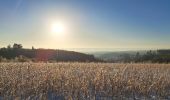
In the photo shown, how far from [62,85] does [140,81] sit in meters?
2.56

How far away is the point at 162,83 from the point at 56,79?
3.30 m

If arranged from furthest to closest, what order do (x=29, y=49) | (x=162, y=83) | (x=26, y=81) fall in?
(x=29, y=49), (x=162, y=83), (x=26, y=81)

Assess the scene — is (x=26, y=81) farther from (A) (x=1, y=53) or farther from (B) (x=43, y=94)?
(A) (x=1, y=53)

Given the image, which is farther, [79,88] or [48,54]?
[48,54]

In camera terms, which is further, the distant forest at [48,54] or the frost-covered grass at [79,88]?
the distant forest at [48,54]

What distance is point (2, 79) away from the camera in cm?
1002

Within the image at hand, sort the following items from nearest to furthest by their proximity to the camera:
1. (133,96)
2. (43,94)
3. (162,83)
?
(43,94)
(133,96)
(162,83)

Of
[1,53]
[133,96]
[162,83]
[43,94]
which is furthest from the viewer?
[1,53]

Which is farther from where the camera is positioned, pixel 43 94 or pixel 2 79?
pixel 2 79

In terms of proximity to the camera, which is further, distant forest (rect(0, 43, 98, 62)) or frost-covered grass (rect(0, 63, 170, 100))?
distant forest (rect(0, 43, 98, 62))

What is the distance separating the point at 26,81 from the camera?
9.77 m

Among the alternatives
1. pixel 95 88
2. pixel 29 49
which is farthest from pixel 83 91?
pixel 29 49

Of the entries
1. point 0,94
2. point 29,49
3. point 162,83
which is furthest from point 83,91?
point 29,49

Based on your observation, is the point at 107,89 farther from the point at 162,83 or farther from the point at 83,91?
the point at 162,83
